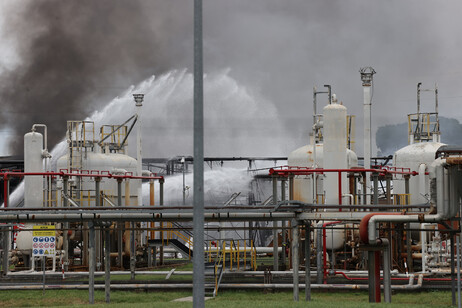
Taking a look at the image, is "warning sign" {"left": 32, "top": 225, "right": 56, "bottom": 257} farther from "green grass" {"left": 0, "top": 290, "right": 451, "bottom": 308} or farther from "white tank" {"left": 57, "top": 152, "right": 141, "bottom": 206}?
"white tank" {"left": 57, "top": 152, "right": 141, "bottom": 206}

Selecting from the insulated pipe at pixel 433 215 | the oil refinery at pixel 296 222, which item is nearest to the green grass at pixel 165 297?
the oil refinery at pixel 296 222

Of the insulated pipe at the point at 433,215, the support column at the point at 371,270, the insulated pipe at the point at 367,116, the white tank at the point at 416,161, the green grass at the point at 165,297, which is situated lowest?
the green grass at the point at 165,297

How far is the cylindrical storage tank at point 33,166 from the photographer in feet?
118

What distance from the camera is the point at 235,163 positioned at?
86875 mm

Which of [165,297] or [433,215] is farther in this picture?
[165,297]

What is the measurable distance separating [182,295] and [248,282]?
295 centimetres

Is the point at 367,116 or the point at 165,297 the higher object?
Answer: the point at 367,116

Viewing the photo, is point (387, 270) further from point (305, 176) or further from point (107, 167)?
point (107, 167)

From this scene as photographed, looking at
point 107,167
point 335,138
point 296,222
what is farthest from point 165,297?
point 107,167

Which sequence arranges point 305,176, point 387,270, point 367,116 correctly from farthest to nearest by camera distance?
point 305,176 → point 367,116 → point 387,270

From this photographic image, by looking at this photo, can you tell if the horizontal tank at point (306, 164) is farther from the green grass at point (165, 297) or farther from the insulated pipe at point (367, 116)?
the green grass at point (165, 297)

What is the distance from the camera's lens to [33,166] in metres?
38.0

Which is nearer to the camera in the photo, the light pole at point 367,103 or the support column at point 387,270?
the support column at point 387,270

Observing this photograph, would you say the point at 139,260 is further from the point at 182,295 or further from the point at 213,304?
the point at 213,304
